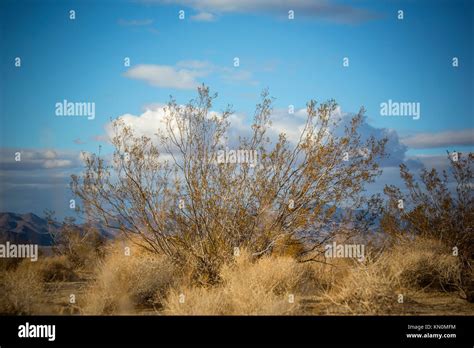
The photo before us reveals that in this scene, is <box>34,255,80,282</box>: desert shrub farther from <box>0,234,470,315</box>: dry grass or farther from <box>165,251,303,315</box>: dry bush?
<box>165,251,303,315</box>: dry bush

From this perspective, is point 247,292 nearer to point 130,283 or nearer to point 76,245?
point 130,283

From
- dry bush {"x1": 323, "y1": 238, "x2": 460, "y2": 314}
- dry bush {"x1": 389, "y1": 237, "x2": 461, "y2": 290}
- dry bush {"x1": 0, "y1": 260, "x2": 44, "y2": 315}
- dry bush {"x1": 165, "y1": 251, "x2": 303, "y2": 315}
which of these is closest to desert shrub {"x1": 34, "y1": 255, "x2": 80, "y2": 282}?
dry bush {"x1": 0, "y1": 260, "x2": 44, "y2": 315}

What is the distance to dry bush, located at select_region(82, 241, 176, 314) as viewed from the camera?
1028 cm

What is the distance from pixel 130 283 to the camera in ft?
36.2

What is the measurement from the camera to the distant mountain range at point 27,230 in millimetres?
15398

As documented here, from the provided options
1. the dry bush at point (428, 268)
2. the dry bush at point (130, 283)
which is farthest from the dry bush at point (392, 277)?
the dry bush at point (130, 283)

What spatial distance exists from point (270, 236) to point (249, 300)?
8.50 feet

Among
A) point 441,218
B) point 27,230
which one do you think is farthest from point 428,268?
point 27,230

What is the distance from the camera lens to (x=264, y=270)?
1067 centimetres

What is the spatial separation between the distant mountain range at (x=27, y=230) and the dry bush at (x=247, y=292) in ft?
12.3
